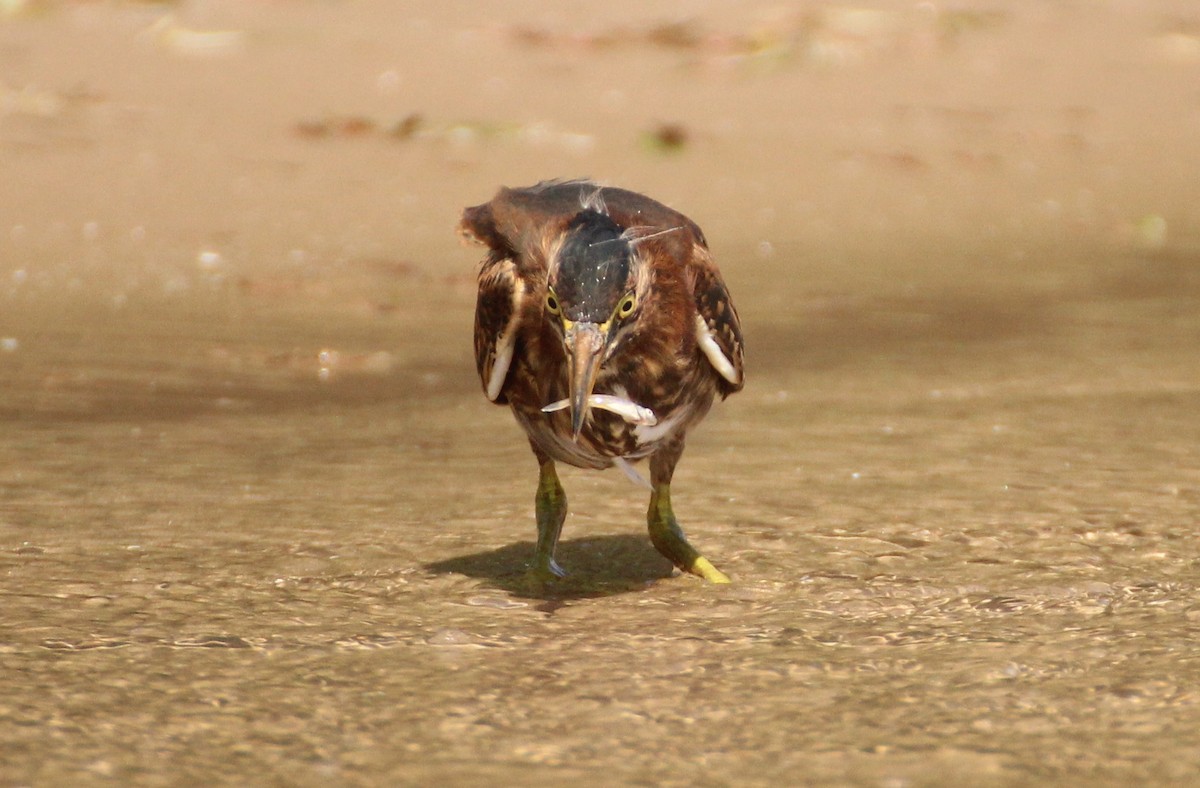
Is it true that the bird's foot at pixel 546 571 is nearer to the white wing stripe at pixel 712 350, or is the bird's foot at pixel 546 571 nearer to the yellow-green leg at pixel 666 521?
the yellow-green leg at pixel 666 521

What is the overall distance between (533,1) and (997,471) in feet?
27.5

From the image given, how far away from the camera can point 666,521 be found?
5.13 m

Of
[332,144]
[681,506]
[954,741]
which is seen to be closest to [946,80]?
[332,144]

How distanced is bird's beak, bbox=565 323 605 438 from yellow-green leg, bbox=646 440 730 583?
82 centimetres

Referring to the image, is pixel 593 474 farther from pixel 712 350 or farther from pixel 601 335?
pixel 601 335

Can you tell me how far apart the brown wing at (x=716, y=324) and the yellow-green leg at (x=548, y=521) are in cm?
60

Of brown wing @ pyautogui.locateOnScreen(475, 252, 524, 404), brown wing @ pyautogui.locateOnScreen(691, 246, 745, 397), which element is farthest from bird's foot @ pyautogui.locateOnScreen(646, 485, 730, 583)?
brown wing @ pyautogui.locateOnScreen(475, 252, 524, 404)

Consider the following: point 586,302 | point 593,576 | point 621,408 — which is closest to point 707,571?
point 593,576

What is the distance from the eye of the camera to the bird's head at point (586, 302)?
4.34m

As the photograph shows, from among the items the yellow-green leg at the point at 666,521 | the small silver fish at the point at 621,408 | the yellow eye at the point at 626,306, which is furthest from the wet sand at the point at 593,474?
the yellow eye at the point at 626,306

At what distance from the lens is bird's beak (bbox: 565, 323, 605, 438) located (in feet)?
14.2

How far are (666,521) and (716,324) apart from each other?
616 mm

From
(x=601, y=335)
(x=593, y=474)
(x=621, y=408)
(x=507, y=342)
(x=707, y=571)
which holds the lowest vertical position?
(x=593, y=474)

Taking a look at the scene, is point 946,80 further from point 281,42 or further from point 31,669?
point 31,669
